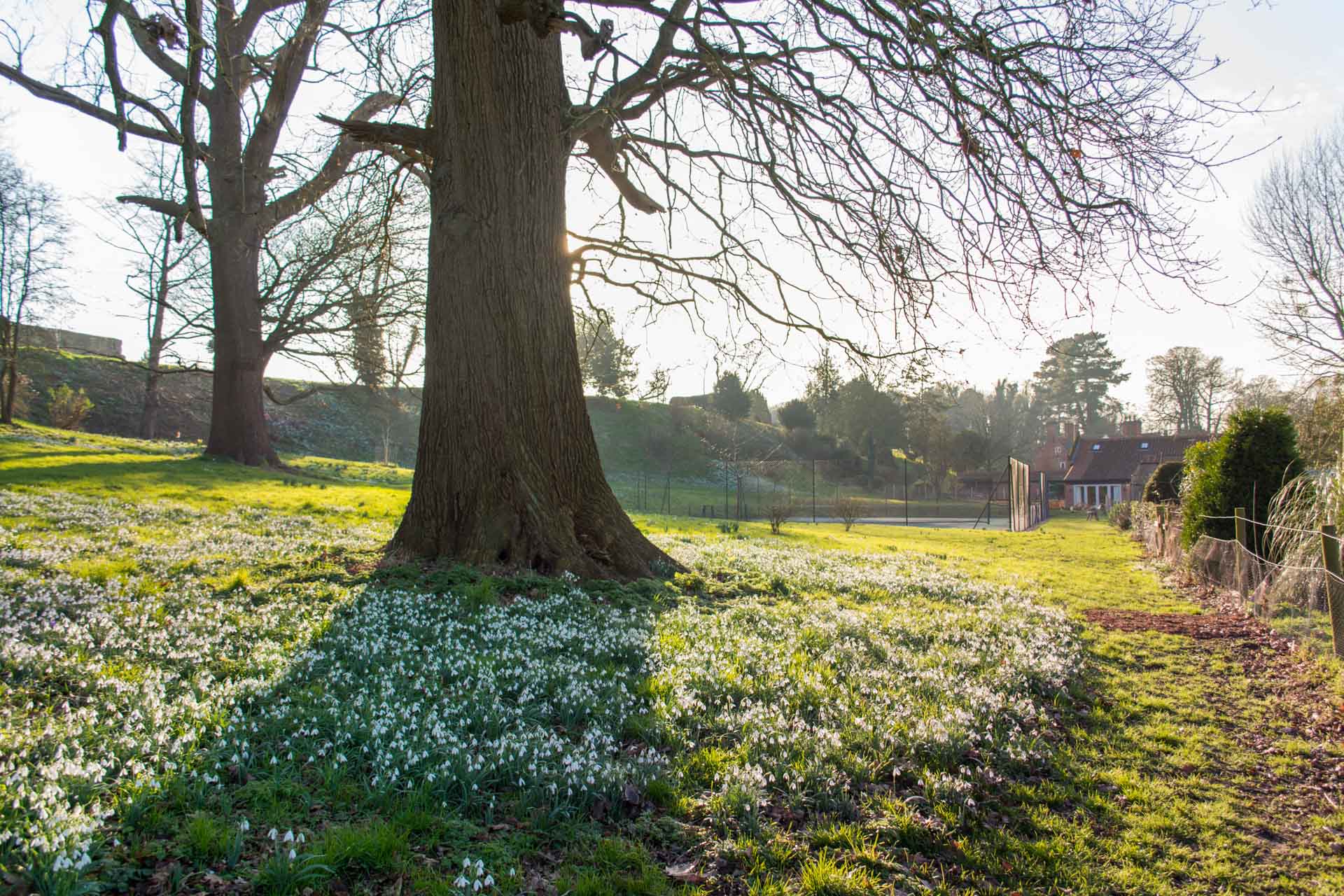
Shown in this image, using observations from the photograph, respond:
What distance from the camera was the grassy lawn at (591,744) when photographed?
300 centimetres

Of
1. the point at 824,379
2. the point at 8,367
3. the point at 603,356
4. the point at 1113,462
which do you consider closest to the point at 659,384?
the point at 824,379

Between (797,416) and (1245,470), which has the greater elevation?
(797,416)

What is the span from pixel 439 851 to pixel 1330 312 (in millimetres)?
36956

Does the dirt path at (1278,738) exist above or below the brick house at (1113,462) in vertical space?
below

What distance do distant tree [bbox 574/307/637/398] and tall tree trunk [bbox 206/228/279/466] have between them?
10418mm

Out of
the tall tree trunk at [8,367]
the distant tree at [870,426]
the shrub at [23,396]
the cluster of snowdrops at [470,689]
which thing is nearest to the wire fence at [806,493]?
the distant tree at [870,426]

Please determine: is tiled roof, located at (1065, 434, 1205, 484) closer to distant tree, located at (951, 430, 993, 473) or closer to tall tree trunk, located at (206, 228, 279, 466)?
distant tree, located at (951, 430, 993, 473)

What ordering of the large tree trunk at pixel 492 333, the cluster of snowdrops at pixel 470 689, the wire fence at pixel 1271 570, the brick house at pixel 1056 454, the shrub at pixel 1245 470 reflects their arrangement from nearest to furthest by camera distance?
1. the cluster of snowdrops at pixel 470 689
2. the wire fence at pixel 1271 570
3. the large tree trunk at pixel 492 333
4. the shrub at pixel 1245 470
5. the brick house at pixel 1056 454

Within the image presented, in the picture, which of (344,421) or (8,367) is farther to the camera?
(344,421)

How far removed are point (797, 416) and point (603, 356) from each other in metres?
29.9

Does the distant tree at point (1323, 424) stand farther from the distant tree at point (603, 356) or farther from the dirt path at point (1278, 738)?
the distant tree at point (603, 356)

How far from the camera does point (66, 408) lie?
35.9 m

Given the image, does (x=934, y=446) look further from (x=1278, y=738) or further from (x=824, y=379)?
(x=1278, y=738)

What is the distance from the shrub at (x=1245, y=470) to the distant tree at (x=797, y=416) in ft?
165
